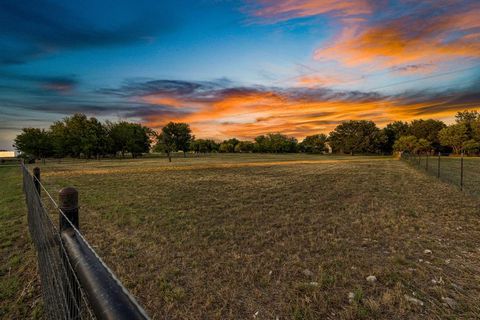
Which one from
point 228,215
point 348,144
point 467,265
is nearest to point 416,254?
point 467,265

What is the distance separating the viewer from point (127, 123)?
8888cm

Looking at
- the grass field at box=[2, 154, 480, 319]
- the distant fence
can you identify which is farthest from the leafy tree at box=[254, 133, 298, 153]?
the grass field at box=[2, 154, 480, 319]

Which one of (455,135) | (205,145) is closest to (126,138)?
(205,145)

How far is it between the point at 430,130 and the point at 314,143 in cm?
5407

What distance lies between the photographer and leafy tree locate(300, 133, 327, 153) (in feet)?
442

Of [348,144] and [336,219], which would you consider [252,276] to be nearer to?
[336,219]

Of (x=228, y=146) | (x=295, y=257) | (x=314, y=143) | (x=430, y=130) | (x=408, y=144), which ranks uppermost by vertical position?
(x=430, y=130)

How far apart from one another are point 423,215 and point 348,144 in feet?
348

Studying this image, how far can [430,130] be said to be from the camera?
95.2 m

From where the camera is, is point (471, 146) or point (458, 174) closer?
point (458, 174)

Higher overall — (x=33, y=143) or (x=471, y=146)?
(x=33, y=143)

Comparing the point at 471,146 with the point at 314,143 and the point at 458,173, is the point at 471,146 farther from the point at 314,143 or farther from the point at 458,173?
the point at 458,173

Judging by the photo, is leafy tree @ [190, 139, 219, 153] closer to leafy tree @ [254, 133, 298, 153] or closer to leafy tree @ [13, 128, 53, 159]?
leafy tree @ [254, 133, 298, 153]

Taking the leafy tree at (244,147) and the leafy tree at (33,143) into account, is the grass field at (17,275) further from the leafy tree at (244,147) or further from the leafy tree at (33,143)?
the leafy tree at (244,147)
